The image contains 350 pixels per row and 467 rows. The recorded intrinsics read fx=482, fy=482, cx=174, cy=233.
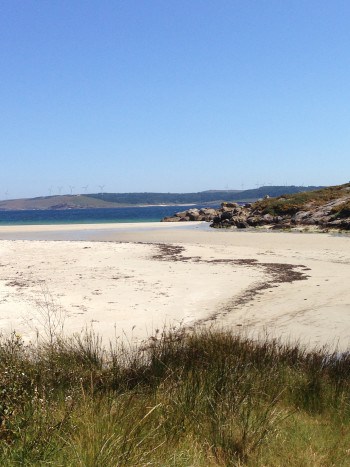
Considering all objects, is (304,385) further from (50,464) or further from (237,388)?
(50,464)

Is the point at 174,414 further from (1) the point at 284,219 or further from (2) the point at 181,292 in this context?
(1) the point at 284,219

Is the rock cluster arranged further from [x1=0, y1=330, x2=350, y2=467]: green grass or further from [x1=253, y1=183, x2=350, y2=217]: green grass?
[x1=0, y1=330, x2=350, y2=467]: green grass

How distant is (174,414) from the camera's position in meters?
3.97

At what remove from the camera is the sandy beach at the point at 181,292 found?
905 centimetres

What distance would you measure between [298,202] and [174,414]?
43.6 m

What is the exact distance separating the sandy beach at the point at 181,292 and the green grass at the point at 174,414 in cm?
248

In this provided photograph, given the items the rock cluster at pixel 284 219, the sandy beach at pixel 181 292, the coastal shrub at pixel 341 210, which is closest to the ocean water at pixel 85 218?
the rock cluster at pixel 284 219

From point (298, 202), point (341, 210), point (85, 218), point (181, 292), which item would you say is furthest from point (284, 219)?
point (85, 218)

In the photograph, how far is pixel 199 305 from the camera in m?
10.9

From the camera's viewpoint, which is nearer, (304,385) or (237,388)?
(237,388)

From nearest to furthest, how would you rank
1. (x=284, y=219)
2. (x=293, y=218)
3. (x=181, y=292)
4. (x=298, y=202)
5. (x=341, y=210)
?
(x=181, y=292), (x=341, y=210), (x=293, y=218), (x=284, y=219), (x=298, y=202)

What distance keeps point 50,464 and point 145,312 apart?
718 centimetres

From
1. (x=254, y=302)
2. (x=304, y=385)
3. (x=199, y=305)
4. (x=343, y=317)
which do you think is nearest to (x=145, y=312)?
(x=199, y=305)

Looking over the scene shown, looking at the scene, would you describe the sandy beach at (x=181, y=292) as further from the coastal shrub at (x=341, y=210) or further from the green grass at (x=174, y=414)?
the coastal shrub at (x=341, y=210)
